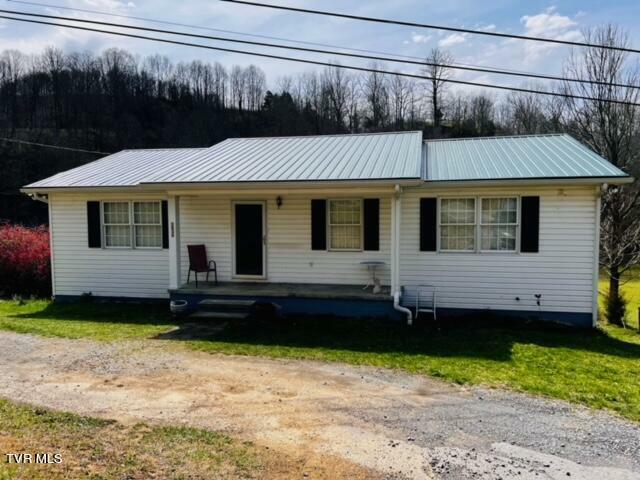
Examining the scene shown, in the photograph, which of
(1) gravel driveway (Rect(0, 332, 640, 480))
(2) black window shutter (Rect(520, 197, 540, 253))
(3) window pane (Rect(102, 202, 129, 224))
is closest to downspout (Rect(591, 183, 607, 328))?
(2) black window shutter (Rect(520, 197, 540, 253))

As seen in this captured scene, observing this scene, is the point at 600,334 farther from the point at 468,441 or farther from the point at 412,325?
the point at 468,441

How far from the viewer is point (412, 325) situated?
8.58 metres

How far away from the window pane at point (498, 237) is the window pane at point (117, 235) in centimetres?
849

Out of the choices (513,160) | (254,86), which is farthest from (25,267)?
(254,86)

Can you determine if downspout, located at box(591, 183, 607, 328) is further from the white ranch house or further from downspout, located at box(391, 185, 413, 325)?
downspout, located at box(391, 185, 413, 325)

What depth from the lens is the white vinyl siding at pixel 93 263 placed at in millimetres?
11000

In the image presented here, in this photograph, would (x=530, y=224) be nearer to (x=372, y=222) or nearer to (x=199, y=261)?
(x=372, y=222)

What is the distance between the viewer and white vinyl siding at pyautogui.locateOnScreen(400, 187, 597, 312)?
8742mm

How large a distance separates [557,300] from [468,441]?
20.2ft

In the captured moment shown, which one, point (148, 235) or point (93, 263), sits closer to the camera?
point (148, 235)

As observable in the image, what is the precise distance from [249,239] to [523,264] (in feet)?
19.8

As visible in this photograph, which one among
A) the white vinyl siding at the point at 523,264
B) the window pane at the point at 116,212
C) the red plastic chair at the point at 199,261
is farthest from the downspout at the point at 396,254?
the window pane at the point at 116,212

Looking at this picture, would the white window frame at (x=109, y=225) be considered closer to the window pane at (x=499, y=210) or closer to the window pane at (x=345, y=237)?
the window pane at (x=345, y=237)

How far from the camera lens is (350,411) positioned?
458cm
